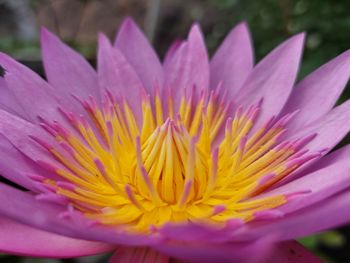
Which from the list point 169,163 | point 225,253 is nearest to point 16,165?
point 169,163

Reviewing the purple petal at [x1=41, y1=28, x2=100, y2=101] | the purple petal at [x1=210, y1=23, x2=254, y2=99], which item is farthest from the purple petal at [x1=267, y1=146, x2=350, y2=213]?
the purple petal at [x1=41, y1=28, x2=100, y2=101]

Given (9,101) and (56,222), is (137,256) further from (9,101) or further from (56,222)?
(9,101)

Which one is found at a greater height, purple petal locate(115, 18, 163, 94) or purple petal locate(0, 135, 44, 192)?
purple petal locate(115, 18, 163, 94)

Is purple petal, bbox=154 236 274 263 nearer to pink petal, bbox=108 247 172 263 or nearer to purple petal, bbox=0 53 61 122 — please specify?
pink petal, bbox=108 247 172 263

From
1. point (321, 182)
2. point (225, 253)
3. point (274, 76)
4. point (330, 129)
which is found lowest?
point (225, 253)

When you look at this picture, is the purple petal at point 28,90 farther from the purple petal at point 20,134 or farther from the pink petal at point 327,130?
the pink petal at point 327,130

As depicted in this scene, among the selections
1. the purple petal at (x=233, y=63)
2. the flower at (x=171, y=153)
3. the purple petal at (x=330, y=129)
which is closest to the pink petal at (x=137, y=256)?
the flower at (x=171, y=153)
